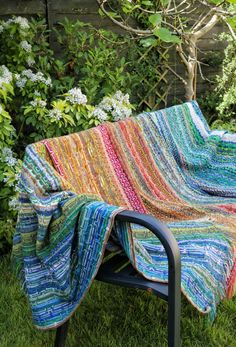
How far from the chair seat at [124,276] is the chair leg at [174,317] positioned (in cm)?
3

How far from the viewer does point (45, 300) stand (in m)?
1.99

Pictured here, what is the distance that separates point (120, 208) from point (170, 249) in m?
0.23

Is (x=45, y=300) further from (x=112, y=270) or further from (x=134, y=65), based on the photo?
(x=134, y=65)

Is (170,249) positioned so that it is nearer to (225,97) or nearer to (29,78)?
(29,78)

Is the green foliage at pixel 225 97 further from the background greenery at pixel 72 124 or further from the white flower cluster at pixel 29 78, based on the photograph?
the white flower cluster at pixel 29 78

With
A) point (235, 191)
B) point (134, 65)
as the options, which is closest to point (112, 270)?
point (235, 191)

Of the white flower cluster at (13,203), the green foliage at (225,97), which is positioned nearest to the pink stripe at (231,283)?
the white flower cluster at (13,203)

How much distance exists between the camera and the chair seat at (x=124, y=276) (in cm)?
188

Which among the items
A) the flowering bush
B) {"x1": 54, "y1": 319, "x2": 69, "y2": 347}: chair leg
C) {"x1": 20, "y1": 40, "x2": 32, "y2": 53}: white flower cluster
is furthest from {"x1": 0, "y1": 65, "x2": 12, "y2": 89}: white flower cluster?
{"x1": 54, "y1": 319, "x2": 69, "y2": 347}: chair leg

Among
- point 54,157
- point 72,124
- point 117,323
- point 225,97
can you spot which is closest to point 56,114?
point 72,124

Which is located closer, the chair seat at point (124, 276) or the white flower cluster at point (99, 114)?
the chair seat at point (124, 276)

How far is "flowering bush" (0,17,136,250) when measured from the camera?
10.00 feet

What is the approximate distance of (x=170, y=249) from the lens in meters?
1.77

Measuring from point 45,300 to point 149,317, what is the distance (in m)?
0.75
